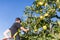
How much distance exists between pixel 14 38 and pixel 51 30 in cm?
176

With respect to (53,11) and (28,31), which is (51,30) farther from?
(28,31)

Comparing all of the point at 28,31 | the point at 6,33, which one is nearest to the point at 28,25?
the point at 28,31

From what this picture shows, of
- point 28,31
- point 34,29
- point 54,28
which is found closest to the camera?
point 54,28

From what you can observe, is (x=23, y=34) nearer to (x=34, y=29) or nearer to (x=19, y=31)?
(x=19, y=31)

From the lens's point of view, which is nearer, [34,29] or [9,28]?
[34,29]

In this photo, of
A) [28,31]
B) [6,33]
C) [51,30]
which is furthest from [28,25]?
[51,30]

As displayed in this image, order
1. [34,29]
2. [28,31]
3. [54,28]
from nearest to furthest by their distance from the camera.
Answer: [54,28] → [34,29] → [28,31]

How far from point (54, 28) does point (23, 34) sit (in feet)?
6.42

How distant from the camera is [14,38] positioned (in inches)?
376

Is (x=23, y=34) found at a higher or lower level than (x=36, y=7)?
lower

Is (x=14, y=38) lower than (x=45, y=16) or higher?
lower

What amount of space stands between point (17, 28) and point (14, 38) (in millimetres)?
501

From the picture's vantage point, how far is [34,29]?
9.16 meters

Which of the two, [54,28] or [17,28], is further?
[17,28]
